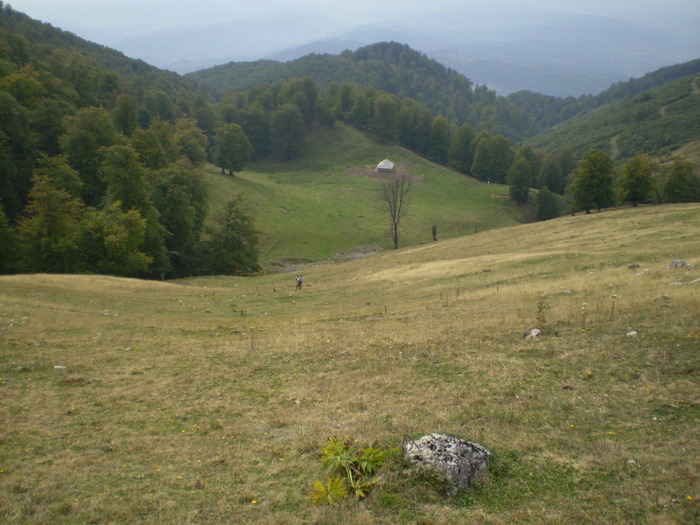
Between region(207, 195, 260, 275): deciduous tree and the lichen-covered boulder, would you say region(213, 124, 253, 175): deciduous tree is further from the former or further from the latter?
the lichen-covered boulder

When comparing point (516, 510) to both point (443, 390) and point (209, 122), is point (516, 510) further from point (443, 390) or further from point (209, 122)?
point (209, 122)

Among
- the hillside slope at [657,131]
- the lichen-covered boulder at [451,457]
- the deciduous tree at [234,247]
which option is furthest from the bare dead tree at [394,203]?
the hillside slope at [657,131]

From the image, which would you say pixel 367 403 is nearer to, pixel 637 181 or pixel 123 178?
pixel 123 178

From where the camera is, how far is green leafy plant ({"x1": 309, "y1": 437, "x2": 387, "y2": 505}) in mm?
8478

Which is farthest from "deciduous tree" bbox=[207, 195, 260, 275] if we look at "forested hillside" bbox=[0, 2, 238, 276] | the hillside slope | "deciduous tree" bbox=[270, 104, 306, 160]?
the hillside slope

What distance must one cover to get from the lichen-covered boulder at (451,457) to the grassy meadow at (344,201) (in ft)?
205

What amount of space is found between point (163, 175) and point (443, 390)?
58.7 m

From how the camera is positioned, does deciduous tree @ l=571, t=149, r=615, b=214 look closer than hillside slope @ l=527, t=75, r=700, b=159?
Yes

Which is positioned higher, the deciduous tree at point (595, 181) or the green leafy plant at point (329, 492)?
the deciduous tree at point (595, 181)

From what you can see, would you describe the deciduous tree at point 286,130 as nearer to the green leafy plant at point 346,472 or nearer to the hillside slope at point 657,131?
the hillside slope at point 657,131

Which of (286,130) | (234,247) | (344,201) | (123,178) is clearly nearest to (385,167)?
(344,201)

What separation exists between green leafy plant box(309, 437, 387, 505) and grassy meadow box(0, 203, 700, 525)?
223 millimetres

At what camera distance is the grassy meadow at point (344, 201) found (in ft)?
264

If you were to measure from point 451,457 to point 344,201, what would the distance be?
94.2 meters
